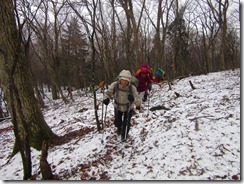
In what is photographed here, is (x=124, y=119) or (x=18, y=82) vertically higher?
(x=18, y=82)

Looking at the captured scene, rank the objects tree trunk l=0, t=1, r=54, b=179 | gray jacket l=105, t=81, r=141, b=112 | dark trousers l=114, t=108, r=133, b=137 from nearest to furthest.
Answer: tree trunk l=0, t=1, r=54, b=179
gray jacket l=105, t=81, r=141, b=112
dark trousers l=114, t=108, r=133, b=137

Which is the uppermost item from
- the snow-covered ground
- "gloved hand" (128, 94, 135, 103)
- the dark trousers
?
"gloved hand" (128, 94, 135, 103)

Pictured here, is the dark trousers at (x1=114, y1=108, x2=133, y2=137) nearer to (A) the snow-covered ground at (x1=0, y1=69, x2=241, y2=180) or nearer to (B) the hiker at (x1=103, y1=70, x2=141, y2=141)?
(B) the hiker at (x1=103, y1=70, x2=141, y2=141)

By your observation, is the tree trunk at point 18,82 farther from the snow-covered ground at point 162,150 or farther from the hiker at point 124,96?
the hiker at point 124,96

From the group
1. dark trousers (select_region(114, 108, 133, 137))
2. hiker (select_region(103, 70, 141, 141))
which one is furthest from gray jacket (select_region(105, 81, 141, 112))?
dark trousers (select_region(114, 108, 133, 137))

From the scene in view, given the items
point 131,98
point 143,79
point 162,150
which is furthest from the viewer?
point 143,79

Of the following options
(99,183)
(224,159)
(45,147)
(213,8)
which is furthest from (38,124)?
(213,8)

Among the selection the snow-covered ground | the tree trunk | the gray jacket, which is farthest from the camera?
the gray jacket

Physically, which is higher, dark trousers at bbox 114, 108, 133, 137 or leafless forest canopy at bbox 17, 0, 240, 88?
leafless forest canopy at bbox 17, 0, 240, 88

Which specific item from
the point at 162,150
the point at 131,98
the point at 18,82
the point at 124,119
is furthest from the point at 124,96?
the point at 18,82

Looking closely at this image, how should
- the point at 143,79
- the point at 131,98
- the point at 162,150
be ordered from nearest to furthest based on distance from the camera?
the point at 162,150 < the point at 131,98 < the point at 143,79

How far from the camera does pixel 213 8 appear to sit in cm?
1941

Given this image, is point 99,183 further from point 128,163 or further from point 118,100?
point 118,100

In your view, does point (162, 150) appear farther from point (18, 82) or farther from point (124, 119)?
point (18, 82)
